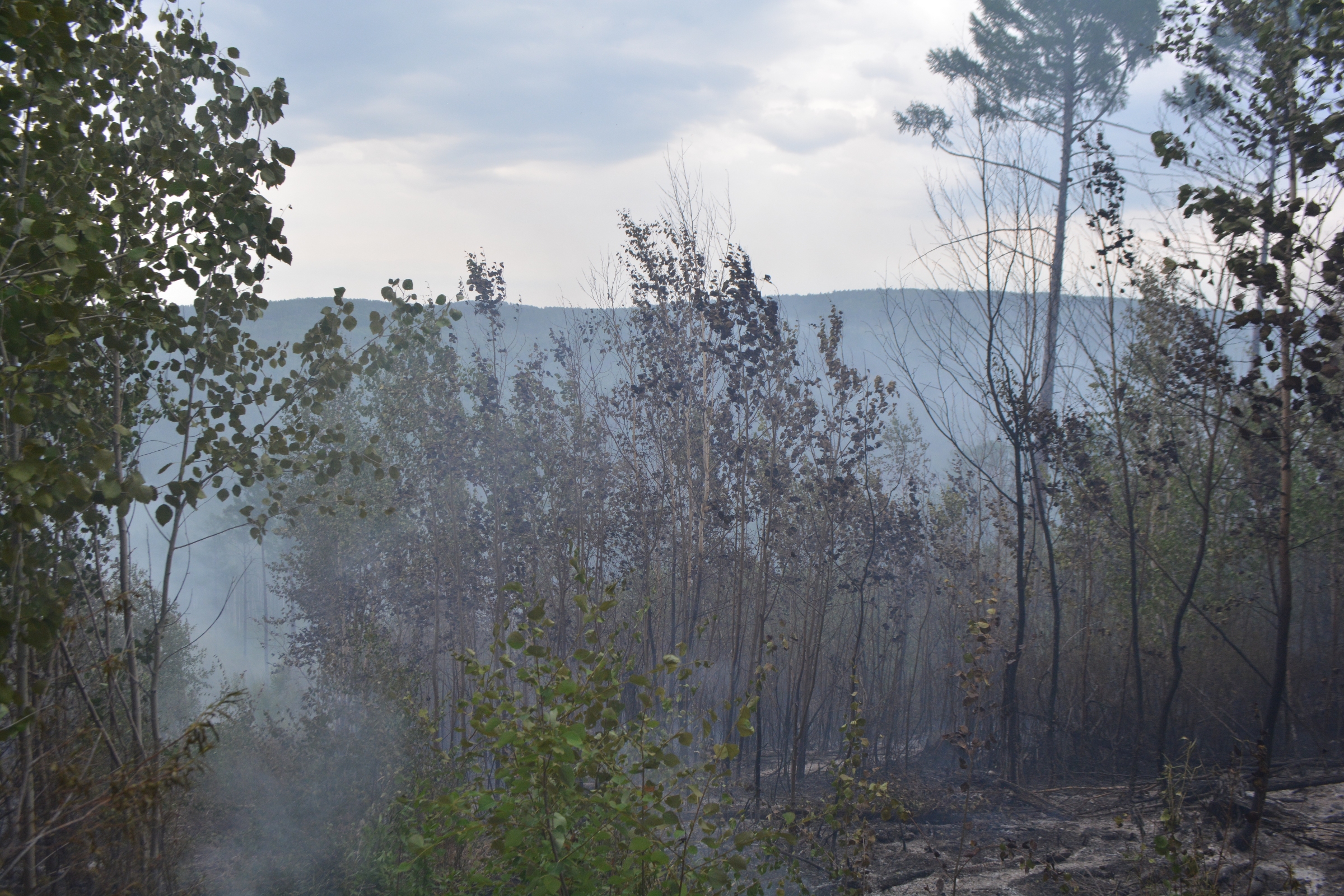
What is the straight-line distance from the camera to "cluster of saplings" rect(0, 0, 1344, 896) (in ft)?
9.45

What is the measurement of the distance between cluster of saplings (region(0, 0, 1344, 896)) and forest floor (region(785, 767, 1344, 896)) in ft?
1.63

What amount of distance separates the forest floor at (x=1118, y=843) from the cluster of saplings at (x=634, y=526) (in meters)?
0.50

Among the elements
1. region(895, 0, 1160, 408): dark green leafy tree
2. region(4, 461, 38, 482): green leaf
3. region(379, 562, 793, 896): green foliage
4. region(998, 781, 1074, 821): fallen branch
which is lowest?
region(998, 781, 1074, 821): fallen branch

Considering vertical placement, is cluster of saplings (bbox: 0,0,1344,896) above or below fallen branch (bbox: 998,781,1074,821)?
above

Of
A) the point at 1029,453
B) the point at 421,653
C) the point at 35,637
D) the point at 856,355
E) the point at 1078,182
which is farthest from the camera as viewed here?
the point at 856,355

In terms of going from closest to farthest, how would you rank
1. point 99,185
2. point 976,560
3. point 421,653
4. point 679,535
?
1. point 99,185
2. point 976,560
3. point 679,535
4. point 421,653

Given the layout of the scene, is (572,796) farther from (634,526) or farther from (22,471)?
(634,526)

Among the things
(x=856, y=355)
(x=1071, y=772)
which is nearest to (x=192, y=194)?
(x=1071, y=772)

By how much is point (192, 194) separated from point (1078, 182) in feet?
25.5

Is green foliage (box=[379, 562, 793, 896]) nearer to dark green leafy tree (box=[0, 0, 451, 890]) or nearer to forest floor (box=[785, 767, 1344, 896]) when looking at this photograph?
dark green leafy tree (box=[0, 0, 451, 890])

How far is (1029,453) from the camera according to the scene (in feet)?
29.7

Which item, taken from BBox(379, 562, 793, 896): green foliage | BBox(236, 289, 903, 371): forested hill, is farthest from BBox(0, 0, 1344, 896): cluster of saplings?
BBox(236, 289, 903, 371): forested hill

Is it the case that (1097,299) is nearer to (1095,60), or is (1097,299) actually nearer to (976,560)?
(976,560)

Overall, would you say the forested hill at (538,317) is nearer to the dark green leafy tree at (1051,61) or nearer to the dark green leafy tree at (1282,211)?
the dark green leafy tree at (1051,61)
